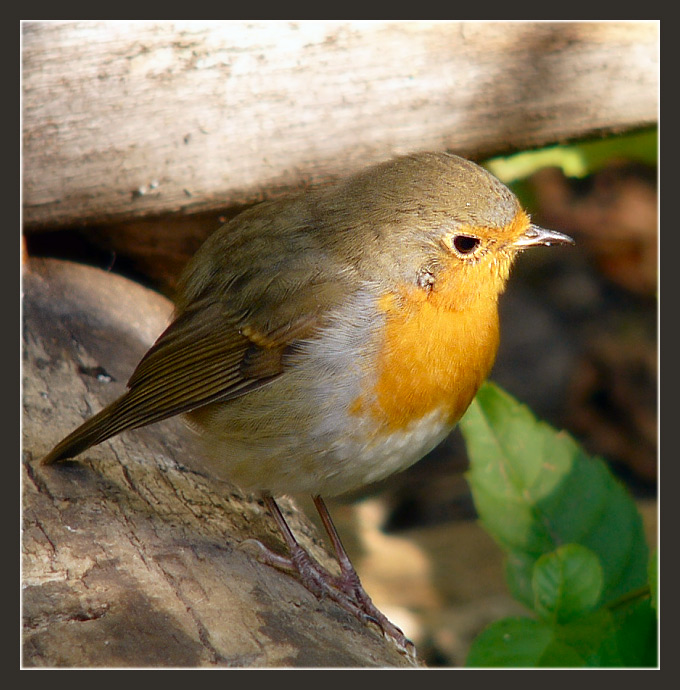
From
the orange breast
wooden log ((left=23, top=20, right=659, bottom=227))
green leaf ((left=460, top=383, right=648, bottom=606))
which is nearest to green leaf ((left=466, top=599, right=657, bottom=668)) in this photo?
green leaf ((left=460, top=383, right=648, bottom=606))

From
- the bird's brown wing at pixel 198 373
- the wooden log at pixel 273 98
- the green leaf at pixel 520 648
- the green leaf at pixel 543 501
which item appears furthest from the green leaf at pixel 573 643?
the wooden log at pixel 273 98

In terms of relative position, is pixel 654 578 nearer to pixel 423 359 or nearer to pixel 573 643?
pixel 573 643

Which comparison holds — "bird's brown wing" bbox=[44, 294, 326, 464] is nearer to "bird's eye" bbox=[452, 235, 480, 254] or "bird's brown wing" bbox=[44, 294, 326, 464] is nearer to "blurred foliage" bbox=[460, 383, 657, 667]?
"bird's eye" bbox=[452, 235, 480, 254]

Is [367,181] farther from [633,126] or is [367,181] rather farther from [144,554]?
[633,126]

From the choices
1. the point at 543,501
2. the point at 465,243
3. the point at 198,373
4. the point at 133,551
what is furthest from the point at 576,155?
the point at 133,551

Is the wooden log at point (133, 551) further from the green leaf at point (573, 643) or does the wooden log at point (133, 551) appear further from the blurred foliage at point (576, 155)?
the blurred foliage at point (576, 155)

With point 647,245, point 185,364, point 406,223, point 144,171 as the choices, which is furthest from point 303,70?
point 647,245
